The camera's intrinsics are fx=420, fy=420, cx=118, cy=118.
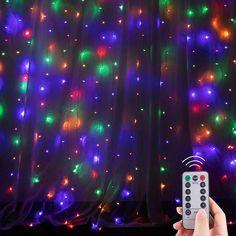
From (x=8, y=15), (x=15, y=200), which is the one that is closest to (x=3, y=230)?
(x=15, y=200)

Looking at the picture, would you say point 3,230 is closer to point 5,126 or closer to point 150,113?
point 5,126

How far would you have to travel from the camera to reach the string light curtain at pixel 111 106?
7.79 ft

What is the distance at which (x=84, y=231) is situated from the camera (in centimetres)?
233

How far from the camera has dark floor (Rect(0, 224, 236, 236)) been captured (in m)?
2.32

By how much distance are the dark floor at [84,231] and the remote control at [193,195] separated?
1.26 metres

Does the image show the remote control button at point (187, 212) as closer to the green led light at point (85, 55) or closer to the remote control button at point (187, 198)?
the remote control button at point (187, 198)

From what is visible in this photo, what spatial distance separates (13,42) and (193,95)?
3.73 ft

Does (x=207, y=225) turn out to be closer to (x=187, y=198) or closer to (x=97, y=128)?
(x=187, y=198)

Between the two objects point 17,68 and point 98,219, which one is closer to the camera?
point 98,219

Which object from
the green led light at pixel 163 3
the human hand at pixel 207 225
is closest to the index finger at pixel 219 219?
the human hand at pixel 207 225

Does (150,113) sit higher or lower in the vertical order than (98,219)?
higher

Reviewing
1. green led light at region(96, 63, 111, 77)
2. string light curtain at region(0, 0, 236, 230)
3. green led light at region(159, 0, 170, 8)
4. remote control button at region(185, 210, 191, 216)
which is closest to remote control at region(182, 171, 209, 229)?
remote control button at region(185, 210, 191, 216)

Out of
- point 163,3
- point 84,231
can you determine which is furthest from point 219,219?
point 163,3

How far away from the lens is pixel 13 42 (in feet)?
8.43
